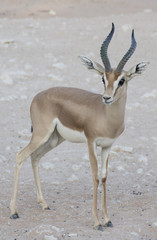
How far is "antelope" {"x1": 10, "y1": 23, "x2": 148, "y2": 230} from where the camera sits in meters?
6.67

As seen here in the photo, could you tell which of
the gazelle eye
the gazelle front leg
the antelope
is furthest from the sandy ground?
the gazelle eye

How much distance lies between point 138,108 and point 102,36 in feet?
23.3

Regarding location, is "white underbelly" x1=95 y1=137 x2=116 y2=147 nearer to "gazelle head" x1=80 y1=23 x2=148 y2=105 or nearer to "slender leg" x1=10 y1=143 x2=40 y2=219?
"gazelle head" x1=80 y1=23 x2=148 y2=105

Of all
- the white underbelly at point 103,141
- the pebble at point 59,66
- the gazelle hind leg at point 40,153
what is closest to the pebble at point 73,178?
the gazelle hind leg at point 40,153

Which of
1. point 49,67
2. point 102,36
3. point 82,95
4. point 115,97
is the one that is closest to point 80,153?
point 82,95

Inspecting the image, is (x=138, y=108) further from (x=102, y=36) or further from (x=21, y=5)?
(x=21, y=5)

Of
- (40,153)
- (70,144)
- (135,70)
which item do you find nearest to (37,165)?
(40,153)

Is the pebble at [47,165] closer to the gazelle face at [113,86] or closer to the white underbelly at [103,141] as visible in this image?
the white underbelly at [103,141]

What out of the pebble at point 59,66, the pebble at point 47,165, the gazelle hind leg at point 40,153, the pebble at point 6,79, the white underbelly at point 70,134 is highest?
the white underbelly at point 70,134

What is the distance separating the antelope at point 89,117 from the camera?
6672 mm

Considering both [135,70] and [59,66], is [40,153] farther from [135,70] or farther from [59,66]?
[59,66]

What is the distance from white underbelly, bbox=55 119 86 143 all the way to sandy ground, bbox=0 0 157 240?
0.92 meters

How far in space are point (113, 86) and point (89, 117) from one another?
0.60 meters

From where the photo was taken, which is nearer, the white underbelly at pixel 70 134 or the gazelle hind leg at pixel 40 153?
the white underbelly at pixel 70 134
